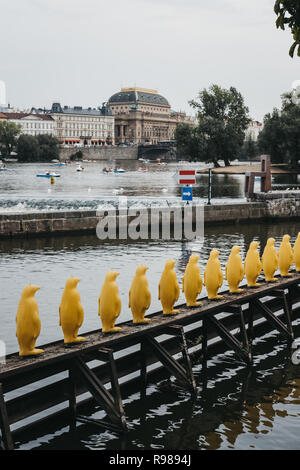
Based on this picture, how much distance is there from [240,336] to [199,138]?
88091mm

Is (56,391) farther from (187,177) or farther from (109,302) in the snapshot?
(187,177)

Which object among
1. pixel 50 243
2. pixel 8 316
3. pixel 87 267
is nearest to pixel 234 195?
pixel 50 243

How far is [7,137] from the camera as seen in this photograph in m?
144

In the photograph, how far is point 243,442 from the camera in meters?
9.48

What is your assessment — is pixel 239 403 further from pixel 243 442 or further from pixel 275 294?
pixel 275 294

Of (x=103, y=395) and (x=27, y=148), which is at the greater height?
(x=27, y=148)

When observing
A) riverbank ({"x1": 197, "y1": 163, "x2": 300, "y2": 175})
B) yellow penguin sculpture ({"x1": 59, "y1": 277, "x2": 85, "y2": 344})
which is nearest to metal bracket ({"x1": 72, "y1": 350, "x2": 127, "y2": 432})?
yellow penguin sculpture ({"x1": 59, "y1": 277, "x2": 85, "y2": 344})

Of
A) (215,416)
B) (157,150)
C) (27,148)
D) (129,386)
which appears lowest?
(215,416)

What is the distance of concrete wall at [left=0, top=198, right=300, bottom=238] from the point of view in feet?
96.3

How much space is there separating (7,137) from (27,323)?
140 metres

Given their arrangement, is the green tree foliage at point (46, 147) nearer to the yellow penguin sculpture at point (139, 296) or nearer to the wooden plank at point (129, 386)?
the wooden plank at point (129, 386)

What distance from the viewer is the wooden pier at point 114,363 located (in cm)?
900

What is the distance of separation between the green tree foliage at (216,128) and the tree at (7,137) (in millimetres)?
52943

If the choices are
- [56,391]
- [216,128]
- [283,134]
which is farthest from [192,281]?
[216,128]
